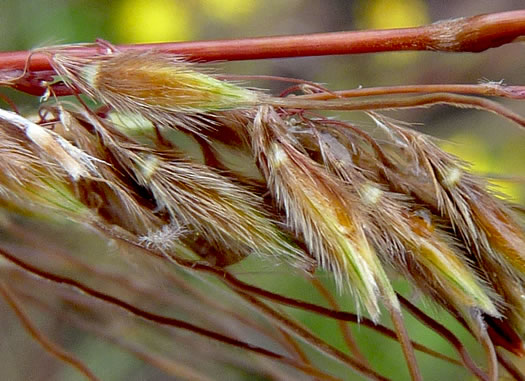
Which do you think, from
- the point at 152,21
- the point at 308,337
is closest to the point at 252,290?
the point at 308,337

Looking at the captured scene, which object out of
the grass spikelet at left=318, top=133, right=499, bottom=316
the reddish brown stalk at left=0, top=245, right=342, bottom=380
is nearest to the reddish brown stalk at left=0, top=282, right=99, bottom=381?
the reddish brown stalk at left=0, top=245, right=342, bottom=380

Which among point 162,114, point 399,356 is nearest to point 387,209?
point 162,114

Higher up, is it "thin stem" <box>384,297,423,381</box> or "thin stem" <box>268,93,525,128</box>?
"thin stem" <box>268,93,525,128</box>

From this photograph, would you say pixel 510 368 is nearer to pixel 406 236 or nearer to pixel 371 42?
pixel 406 236

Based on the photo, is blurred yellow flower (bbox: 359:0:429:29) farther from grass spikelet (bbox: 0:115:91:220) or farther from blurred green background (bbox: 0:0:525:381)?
grass spikelet (bbox: 0:115:91:220)

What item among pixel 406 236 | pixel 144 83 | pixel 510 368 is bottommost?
pixel 510 368

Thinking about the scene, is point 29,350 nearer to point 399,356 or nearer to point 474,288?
point 399,356

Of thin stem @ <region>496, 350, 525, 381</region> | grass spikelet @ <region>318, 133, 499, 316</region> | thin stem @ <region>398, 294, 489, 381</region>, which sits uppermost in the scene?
grass spikelet @ <region>318, 133, 499, 316</region>
